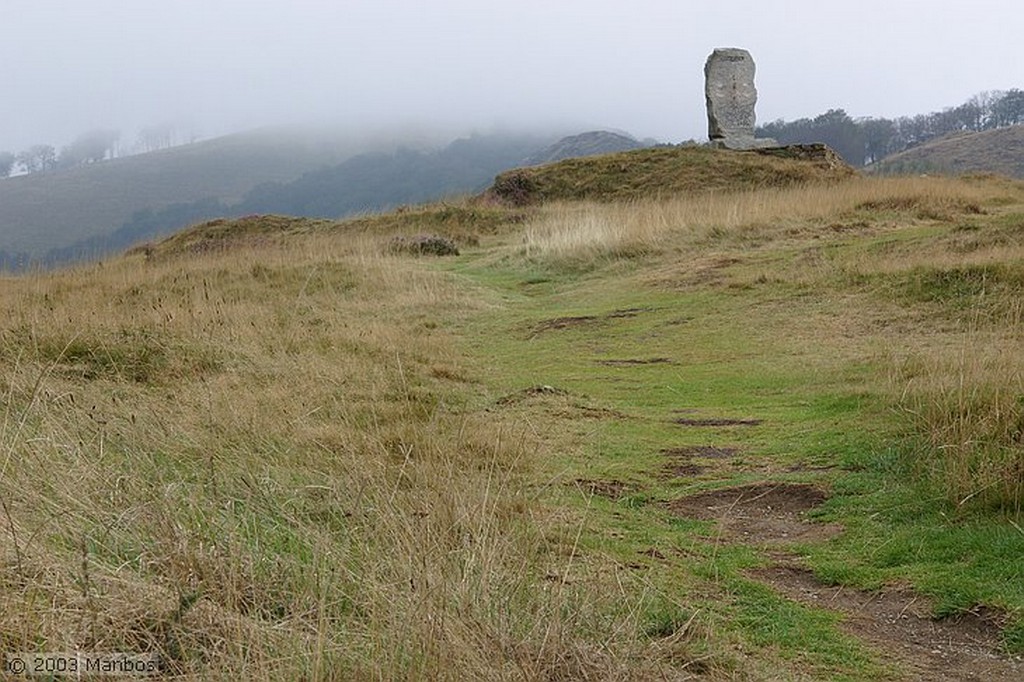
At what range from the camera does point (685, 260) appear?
14641 millimetres

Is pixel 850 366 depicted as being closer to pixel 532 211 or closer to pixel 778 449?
pixel 778 449

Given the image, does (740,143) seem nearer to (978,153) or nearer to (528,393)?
(528,393)

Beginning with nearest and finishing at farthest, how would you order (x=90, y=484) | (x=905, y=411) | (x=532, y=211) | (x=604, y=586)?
(x=604, y=586)
(x=90, y=484)
(x=905, y=411)
(x=532, y=211)

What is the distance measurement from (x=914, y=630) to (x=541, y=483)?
1976 millimetres

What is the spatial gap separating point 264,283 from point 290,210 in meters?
75.3

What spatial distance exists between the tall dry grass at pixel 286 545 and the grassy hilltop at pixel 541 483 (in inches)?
0.6

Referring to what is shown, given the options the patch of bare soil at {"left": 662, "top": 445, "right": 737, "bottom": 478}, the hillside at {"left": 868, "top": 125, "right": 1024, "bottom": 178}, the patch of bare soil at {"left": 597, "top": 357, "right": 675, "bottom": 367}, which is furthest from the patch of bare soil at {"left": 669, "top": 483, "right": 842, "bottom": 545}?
the hillside at {"left": 868, "top": 125, "right": 1024, "bottom": 178}

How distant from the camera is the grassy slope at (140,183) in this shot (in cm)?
6881

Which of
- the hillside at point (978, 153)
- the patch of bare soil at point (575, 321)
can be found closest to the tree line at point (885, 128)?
the hillside at point (978, 153)

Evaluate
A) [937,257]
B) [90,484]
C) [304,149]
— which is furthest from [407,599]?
[304,149]

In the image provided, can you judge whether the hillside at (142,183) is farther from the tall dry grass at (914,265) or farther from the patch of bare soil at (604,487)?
the patch of bare soil at (604,487)

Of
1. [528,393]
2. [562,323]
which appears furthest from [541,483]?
[562,323]

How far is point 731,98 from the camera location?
29141mm

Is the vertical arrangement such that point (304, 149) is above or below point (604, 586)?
above
